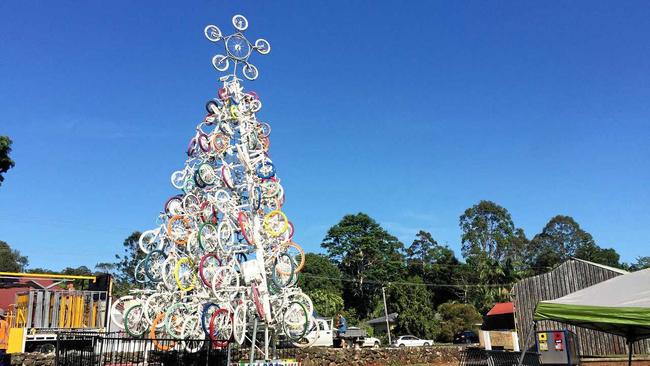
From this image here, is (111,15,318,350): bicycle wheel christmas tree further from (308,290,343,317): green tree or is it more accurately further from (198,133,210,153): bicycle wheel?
(308,290,343,317): green tree

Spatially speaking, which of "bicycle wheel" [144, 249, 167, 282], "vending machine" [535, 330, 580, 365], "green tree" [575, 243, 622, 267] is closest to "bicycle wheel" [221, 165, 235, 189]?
"bicycle wheel" [144, 249, 167, 282]

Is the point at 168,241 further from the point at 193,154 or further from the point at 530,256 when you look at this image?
the point at 530,256

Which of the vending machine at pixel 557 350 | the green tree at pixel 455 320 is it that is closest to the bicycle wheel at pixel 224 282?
the vending machine at pixel 557 350

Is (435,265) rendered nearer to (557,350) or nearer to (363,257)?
(363,257)

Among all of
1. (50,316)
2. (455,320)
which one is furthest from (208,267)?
(455,320)

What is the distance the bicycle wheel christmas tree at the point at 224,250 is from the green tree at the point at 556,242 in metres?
69.9

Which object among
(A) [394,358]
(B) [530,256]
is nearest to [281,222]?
(A) [394,358]

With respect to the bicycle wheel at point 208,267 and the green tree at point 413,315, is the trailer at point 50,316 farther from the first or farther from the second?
the green tree at point 413,315

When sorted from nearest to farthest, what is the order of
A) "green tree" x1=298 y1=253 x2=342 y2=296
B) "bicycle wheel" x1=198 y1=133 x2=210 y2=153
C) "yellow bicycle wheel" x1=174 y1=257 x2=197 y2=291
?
"yellow bicycle wheel" x1=174 y1=257 x2=197 y2=291 → "bicycle wheel" x1=198 y1=133 x2=210 y2=153 → "green tree" x1=298 y1=253 x2=342 y2=296

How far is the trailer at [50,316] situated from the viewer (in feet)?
62.6

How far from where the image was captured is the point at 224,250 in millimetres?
17578

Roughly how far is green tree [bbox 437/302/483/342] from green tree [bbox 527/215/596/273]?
30.9 metres

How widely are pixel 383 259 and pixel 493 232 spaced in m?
16.1

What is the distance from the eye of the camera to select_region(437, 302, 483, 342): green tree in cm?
5044
